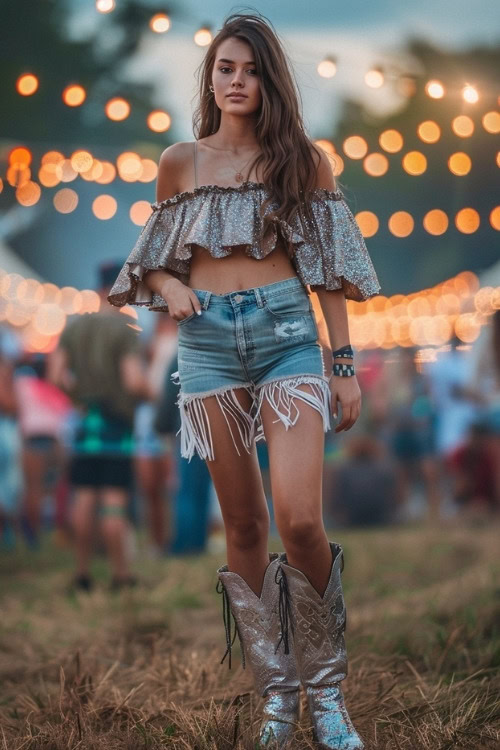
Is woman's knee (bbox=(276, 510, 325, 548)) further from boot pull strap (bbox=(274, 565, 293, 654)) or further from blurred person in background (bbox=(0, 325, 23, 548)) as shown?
blurred person in background (bbox=(0, 325, 23, 548))

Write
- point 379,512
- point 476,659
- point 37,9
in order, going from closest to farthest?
point 476,659 < point 37,9 < point 379,512

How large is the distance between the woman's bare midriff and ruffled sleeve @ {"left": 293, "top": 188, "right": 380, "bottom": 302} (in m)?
0.05

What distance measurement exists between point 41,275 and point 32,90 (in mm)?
3313

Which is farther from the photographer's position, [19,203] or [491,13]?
[19,203]

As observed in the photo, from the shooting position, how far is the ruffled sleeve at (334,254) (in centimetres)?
282

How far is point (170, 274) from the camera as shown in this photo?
2.91m

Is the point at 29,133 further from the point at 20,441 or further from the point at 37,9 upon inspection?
the point at 20,441

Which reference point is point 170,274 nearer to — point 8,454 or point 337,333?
point 337,333

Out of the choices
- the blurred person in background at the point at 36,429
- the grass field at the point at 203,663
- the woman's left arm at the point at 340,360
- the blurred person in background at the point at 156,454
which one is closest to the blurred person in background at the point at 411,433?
the blurred person in background at the point at 156,454

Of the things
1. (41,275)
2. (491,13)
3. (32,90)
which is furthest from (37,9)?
(41,275)

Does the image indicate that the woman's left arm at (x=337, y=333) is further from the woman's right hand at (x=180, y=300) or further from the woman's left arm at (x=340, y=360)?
the woman's right hand at (x=180, y=300)

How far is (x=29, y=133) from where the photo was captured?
5.80m

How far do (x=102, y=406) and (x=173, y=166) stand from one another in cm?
365

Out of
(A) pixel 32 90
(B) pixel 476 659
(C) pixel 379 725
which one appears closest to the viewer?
(C) pixel 379 725
